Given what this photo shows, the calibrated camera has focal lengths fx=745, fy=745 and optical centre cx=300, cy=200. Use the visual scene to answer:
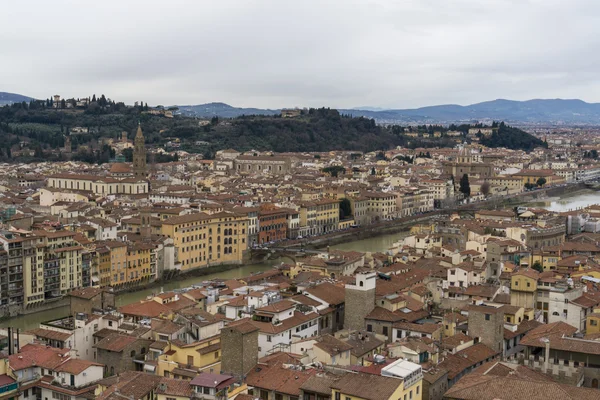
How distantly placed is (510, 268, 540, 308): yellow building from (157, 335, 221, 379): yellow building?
5.81 m

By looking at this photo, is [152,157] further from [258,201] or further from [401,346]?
[401,346]

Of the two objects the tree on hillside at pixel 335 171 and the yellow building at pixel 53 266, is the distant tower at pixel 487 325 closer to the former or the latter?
the yellow building at pixel 53 266

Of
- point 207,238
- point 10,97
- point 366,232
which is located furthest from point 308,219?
point 10,97

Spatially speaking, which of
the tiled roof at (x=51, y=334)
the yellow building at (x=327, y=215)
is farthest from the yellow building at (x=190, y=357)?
the yellow building at (x=327, y=215)

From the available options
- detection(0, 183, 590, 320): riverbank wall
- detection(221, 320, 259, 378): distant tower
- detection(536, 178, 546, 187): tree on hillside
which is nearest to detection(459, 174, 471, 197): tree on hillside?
detection(0, 183, 590, 320): riverbank wall

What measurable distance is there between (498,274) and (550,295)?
307 cm

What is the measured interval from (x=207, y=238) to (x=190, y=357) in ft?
42.0

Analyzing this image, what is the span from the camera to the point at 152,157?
54594 millimetres

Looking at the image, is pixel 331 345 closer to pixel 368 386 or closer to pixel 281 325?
pixel 281 325

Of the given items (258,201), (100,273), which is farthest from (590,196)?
(100,273)

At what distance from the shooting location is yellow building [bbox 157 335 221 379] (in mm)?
10054

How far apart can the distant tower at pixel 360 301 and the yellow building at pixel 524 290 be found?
281 centimetres

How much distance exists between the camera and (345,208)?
32156 mm

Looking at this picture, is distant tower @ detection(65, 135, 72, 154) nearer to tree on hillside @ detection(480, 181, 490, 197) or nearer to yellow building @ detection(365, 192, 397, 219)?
tree on hillside @ detection(480, 181, 490, 197)
